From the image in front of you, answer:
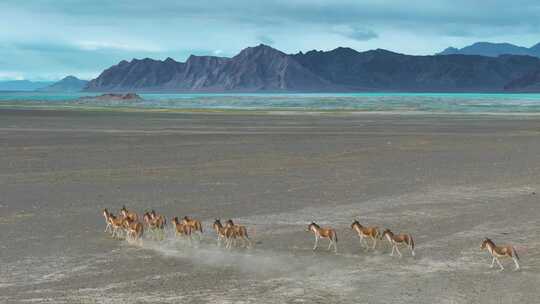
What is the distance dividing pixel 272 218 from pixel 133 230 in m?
3.88

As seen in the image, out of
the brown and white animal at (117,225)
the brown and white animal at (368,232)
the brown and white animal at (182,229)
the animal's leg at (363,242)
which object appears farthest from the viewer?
the brown and white animal at (117,225)

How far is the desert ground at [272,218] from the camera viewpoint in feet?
32.6

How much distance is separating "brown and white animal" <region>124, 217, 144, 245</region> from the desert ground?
0.85ft

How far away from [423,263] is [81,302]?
18.7 feet

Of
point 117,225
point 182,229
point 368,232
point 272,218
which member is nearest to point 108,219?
point 117,225

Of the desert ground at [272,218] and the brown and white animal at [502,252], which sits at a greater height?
the brown and white animal at [502,252]

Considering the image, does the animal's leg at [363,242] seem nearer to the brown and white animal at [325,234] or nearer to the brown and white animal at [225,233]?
the brown and white animal at [325,234]

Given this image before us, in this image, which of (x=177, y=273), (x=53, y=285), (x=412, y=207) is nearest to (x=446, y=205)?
(x=412, y=207)

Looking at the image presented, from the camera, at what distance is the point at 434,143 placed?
36.3 m

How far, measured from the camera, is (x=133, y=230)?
41.8 ft

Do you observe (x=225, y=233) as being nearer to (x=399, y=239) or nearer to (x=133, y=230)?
(x=133, y=230)

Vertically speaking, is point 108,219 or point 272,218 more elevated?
point 108,219

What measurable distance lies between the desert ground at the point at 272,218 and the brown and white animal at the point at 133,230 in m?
0.26


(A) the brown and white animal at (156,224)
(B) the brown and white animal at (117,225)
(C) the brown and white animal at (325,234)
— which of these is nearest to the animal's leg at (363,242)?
(C) the brown and white animal at (325,234)
